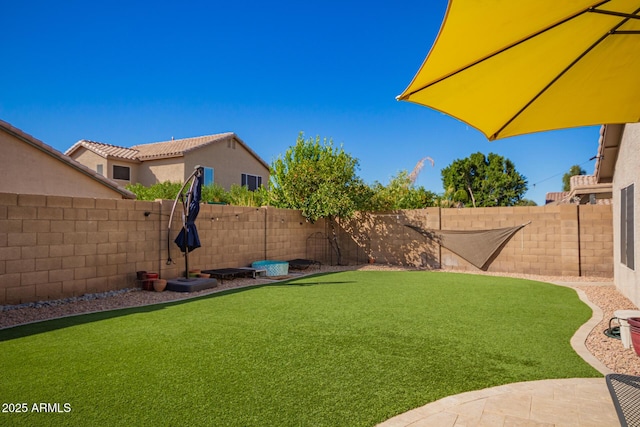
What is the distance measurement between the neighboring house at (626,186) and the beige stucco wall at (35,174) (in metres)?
14.1

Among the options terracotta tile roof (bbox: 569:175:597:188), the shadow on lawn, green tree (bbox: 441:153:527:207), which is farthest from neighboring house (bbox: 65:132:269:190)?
green tree (bbox: 441:153:527:207)

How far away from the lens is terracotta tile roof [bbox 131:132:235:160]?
864 inches

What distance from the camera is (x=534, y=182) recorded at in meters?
34.7

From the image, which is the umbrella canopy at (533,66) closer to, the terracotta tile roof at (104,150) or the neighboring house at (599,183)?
Result: the neighboring house at (599,183)

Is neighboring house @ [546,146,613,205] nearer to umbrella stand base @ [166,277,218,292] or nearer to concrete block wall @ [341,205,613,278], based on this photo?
concrete block wall @ [341,205,613,278]

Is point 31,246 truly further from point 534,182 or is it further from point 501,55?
point 534,182

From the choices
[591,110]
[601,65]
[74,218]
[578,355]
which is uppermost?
[601,65]

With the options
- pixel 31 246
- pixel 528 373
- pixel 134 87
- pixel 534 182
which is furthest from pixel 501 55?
pixel 534 182

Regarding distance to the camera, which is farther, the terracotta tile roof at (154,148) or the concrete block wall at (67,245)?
the terracotta tile roof at (154,148)

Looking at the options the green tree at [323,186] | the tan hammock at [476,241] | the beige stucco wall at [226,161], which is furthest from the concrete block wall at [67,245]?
the beige stucco wall at [226,161]

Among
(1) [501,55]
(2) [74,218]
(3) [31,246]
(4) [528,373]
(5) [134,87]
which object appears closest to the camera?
(1) [501,55]

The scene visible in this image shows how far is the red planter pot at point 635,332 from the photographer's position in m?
4.00

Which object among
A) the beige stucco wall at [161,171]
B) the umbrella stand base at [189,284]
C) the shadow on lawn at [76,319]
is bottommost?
the shadow on lawn at [76,319]

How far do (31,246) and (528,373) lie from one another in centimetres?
735
